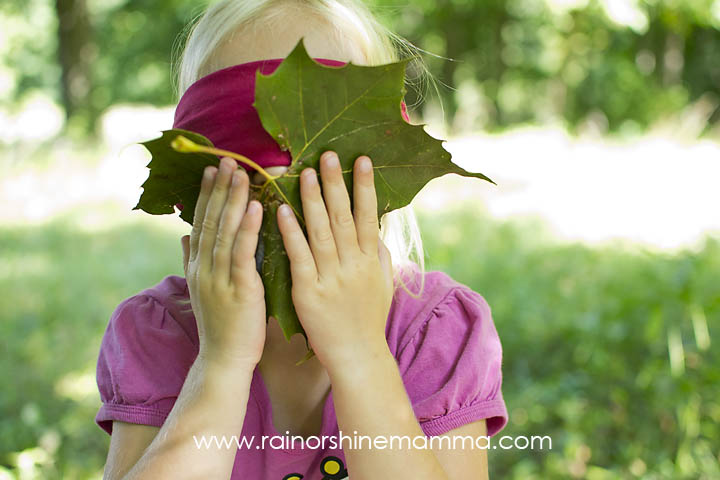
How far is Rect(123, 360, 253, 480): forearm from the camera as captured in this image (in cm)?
130

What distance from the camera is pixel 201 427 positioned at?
1.32 meters

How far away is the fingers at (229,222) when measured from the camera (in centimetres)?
119

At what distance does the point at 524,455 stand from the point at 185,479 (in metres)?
1.85

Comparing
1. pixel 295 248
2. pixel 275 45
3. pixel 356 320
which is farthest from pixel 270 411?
pixel 275 45

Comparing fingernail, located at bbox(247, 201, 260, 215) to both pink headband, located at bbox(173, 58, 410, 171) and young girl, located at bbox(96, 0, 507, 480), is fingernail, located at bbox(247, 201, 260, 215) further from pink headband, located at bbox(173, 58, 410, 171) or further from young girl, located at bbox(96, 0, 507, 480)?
pink headband, located at bbox(173, 58, 410, 171)

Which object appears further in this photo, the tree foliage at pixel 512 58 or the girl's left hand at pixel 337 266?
the tree foliage at pixel 512 58

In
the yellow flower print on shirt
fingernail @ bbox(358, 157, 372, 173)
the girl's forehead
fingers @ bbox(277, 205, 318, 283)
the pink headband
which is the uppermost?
the girl's forehead

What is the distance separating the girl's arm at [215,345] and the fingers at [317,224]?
10 cm

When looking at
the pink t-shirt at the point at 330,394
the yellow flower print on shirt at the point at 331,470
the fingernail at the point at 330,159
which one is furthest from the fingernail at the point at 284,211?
the yellow flower print on shirt at the point at 331,470

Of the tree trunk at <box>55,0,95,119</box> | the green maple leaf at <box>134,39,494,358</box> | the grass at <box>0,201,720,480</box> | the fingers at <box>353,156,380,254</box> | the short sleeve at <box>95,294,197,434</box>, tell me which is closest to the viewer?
the green maple leaf at <box>134,39,494,358</box>

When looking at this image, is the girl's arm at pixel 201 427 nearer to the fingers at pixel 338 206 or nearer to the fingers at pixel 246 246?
the fingers at pixel 246 246

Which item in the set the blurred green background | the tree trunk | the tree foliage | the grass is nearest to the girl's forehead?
the blurred green background

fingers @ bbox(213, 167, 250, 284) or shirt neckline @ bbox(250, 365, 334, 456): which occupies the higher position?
fingers @ bbox(213, 167, 250, 284)

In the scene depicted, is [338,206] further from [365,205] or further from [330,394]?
[330,394]
